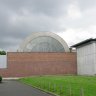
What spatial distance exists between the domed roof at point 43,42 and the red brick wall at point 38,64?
14.3 metres

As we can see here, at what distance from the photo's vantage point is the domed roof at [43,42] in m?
96.4

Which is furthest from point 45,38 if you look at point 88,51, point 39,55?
point 88,51

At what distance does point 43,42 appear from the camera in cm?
9725

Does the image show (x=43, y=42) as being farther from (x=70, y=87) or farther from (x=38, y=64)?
(x=70, y=87)

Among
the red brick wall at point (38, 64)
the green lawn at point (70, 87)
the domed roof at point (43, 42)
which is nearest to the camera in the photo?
the green lawn at point (70, 87)

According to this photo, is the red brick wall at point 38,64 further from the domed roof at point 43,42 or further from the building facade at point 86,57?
the domed roof at point 43,42

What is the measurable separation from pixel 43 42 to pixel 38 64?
17170 millimetres

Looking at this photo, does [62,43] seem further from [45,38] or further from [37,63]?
[37,63]

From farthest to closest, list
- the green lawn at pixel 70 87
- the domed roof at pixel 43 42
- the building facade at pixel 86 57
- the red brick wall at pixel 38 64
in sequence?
the domed roof at pixel 43 42
the red brick wall at pixel 38 64
the building facade at pixel 86 57
the green lawn at pixel 70 87

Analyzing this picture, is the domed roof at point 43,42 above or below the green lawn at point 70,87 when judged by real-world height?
above

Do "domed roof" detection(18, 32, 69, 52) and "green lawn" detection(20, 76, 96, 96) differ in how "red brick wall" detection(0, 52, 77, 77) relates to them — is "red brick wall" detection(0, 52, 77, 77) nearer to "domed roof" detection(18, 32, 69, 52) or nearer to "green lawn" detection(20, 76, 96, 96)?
"domed roof" detection(18, 32, 69, 52)

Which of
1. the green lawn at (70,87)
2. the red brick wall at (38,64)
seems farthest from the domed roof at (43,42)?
the green lawn at (70,87)

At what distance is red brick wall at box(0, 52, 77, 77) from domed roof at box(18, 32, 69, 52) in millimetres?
14289

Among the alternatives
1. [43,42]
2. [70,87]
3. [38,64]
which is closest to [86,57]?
[38,64]
